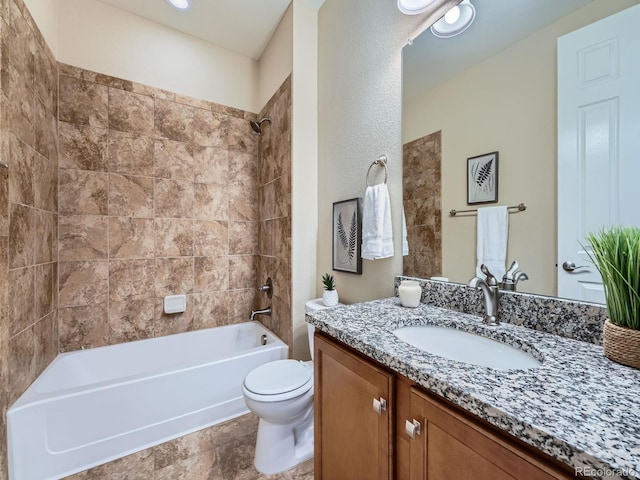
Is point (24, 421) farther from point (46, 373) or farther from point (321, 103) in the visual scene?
point (321, 103)

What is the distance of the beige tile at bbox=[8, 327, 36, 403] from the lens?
4.22ft

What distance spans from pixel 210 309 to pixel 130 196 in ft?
3.72

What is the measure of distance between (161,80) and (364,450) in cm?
280

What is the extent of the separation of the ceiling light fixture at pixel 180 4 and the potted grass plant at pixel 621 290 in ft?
8.82

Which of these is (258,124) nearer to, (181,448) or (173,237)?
(173,237)

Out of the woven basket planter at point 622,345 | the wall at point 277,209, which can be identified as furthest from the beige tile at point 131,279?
the woven basket planter at point 622,345

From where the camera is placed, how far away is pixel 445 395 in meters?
0.55

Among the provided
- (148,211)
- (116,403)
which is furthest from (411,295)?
(148,211)

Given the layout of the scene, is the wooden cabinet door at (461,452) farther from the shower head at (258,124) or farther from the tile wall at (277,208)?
the shower head at (258,124)

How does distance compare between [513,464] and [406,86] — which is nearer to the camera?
[513,464]

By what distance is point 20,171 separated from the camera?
135cm

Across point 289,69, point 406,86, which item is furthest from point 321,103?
point 406,86

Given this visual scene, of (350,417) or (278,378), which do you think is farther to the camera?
(278,378)

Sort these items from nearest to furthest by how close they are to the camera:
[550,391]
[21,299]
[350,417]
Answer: [550,391] → [350,417] → [21,299]
